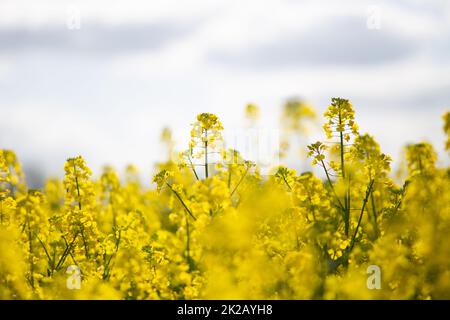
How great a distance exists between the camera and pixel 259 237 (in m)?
6.37

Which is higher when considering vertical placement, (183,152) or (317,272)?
(183,152)

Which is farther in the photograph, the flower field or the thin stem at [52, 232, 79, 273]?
the thin stem at [52, 232, 79, 273]

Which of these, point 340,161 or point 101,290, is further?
point 340,161

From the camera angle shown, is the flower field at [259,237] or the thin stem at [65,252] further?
the thin stem at [65,252]

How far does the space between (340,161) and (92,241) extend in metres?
2.55

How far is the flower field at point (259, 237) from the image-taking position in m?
5.43

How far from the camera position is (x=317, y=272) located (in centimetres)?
586

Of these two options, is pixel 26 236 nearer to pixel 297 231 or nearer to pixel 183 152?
pixel 183 152

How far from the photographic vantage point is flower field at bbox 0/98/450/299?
5430 millimetres

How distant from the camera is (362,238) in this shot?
6.71 metres
